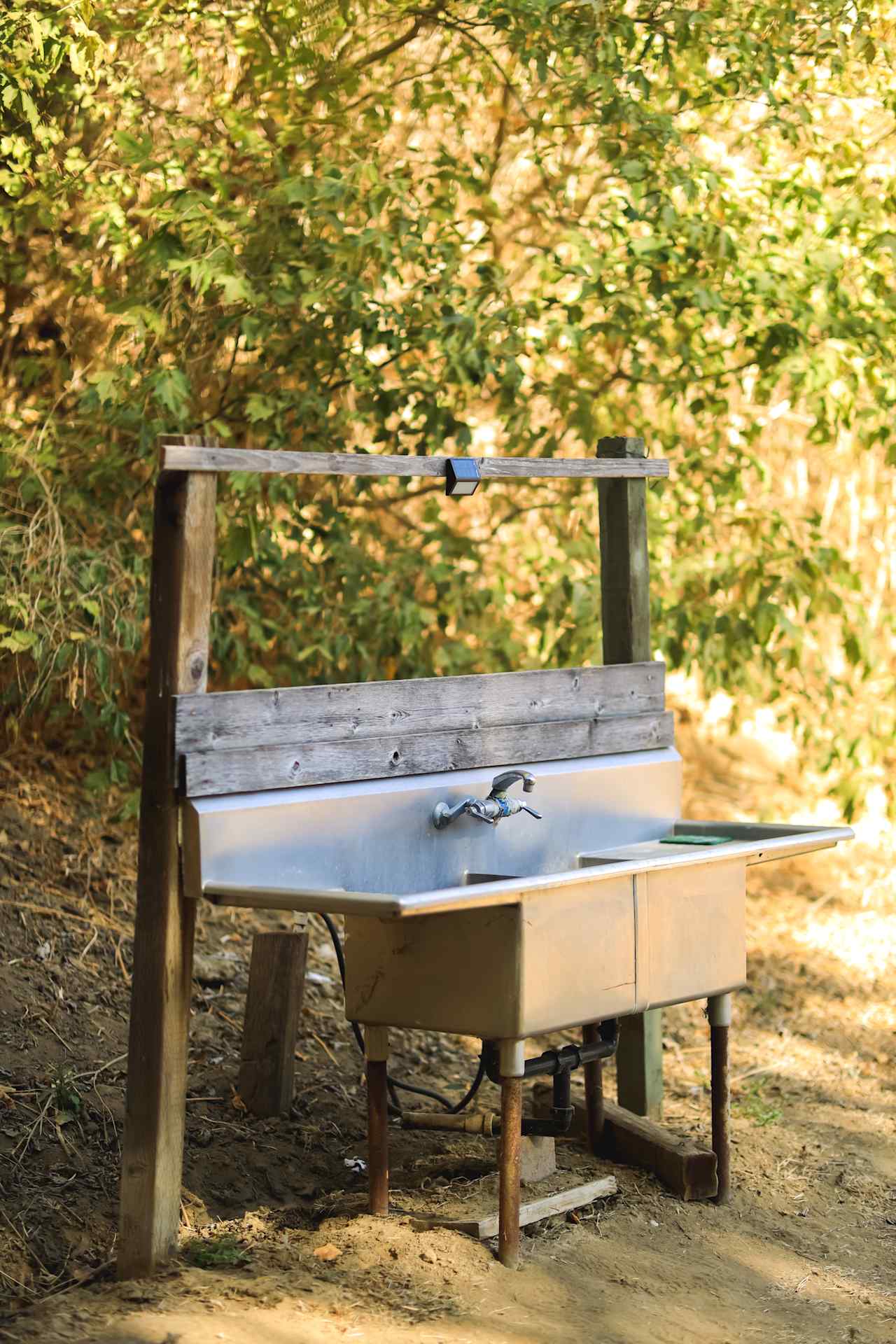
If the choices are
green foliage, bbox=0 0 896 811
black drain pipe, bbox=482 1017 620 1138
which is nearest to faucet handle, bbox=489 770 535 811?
black drain pipe, bbox=482 1017 620 1138

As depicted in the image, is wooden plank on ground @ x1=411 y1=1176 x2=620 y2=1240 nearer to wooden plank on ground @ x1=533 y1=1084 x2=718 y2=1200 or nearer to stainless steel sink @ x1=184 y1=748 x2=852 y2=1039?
wooden plank on ground @ x1=533 y1=1084 x2=718 y2=1200

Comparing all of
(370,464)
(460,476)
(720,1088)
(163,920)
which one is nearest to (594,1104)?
(720,1088)

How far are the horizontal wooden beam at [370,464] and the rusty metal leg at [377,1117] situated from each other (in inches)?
55.1

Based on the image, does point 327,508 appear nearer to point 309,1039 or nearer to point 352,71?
point 352,71

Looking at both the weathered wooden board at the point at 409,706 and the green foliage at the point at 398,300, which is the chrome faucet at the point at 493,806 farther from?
the green foliage at the point at 398,300

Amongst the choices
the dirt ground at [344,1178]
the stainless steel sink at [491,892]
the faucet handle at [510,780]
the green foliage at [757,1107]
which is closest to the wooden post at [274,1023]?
the dirt ground at [344,1178]

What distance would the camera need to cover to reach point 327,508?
601cm

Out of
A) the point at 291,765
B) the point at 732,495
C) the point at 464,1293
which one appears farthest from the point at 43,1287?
the point at 732,495

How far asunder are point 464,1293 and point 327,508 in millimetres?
3305

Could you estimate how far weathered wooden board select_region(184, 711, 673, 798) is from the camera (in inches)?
→ 135

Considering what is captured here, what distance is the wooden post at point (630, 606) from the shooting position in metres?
4.81

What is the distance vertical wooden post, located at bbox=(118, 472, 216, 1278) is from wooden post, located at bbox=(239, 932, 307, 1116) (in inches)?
46.8

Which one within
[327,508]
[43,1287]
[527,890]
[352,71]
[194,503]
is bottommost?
[43,1287]

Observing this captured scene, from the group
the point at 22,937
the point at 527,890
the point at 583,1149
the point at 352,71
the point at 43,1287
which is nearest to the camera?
the point at 527,890
